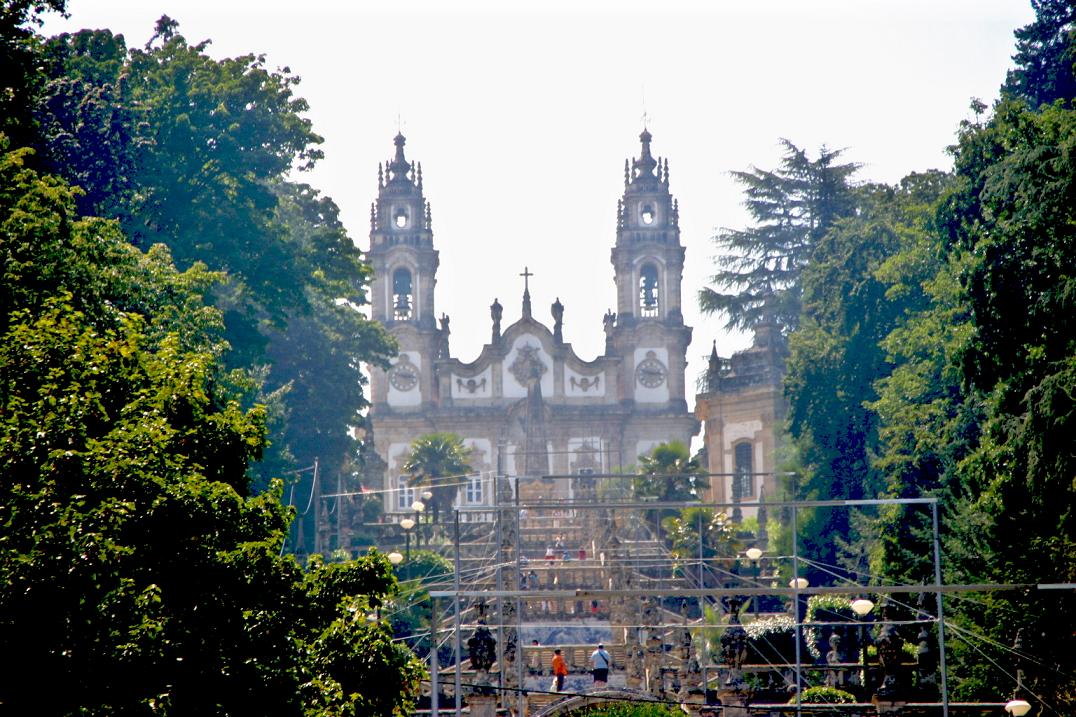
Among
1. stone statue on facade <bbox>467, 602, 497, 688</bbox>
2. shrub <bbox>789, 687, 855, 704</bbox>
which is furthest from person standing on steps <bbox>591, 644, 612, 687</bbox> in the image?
shrub <bbox>789, 687, 855, 704</bbox>

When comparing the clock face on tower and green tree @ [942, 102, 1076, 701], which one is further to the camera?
the clock face on tower

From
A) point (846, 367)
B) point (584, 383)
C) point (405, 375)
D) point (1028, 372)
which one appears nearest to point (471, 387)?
point (405, 375)

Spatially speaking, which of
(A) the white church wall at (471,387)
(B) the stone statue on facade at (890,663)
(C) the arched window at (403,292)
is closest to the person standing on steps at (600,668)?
(B) the stone statue on facade at (890,663)

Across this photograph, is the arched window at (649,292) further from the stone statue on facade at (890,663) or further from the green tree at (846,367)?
the stone statue on facade at (890,663)

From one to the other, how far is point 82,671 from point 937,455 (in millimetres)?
23779

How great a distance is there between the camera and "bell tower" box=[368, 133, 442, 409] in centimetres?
7750

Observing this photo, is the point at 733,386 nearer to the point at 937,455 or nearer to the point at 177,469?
Result: the point at 937,455

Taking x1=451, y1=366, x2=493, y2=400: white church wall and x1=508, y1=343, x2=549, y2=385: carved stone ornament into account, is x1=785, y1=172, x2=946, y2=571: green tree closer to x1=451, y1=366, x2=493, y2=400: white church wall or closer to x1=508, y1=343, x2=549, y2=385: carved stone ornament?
x1=508, y1=343, x2=549, y2=385: carved stone ornament

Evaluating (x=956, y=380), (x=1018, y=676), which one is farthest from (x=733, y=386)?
(x=1018, y=676)

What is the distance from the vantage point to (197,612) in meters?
14.7

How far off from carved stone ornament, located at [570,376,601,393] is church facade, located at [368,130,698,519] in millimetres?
65

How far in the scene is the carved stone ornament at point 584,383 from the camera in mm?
78875

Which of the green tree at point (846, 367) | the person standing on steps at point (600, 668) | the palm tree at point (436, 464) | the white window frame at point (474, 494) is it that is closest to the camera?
the person standing on steps at point (600, 668)

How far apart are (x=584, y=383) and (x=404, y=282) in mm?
9579
